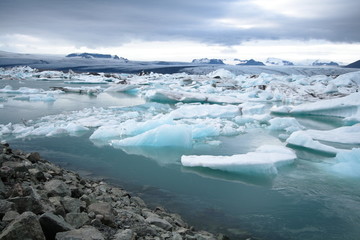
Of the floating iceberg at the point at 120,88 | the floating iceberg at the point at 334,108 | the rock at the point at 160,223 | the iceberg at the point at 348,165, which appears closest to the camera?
the rock at the point at 160,223

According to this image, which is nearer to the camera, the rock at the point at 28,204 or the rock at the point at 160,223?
the rock at the point at 28,204

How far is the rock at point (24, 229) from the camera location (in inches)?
55.7

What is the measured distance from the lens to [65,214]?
6.43 ft

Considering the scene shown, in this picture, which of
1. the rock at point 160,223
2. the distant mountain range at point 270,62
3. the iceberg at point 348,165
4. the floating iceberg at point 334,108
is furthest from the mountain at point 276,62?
the rock at point 160,223

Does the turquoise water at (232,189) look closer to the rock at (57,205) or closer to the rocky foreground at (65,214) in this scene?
the rocky foreground at (65,214)

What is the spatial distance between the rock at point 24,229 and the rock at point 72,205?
1.89 feet

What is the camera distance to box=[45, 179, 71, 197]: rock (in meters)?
2.34

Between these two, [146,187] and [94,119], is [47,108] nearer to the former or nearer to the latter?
[94,119]

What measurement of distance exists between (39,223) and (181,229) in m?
1.14

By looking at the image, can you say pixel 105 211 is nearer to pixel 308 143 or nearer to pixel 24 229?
pixel 24 229

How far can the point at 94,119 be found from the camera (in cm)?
780

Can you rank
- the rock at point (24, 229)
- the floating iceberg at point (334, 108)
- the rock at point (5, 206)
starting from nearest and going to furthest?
1. the rock at point (24, 229)
2. the rock at point (5, 206)
3. the floating iceberg at point (334, 108)

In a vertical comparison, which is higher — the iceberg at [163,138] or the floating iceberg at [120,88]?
the floating iceberg at [120,88]

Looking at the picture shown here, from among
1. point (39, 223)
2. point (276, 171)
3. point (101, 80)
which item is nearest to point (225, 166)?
point (276, 171)
